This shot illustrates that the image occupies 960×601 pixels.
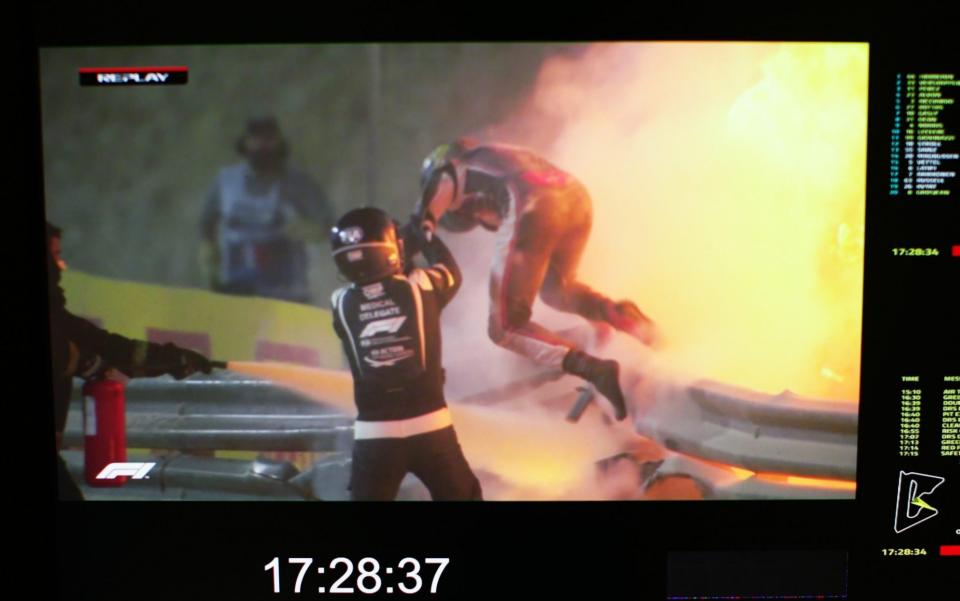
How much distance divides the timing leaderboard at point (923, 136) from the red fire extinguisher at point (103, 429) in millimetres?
1876

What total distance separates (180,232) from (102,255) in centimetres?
19

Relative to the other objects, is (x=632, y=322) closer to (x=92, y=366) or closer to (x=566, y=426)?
(x=566, y=426)

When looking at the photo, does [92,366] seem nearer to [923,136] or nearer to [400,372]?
[400,372]

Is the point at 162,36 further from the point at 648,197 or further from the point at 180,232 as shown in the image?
the point at 648,197

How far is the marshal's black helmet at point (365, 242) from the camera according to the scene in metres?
1.88

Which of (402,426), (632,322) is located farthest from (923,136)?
(402,426)

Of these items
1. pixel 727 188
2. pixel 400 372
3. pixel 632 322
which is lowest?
pixel 400 372

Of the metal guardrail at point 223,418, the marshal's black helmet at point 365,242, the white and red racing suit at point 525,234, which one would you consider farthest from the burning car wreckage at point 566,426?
the marshal's black helmet at point 365,242

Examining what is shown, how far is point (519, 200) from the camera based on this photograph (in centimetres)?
189

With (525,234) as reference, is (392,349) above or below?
below

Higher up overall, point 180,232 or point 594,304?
point 180,232

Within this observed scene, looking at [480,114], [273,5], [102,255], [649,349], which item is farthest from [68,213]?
[649,349]

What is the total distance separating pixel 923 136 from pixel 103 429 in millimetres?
2024

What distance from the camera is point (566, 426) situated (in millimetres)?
1903
